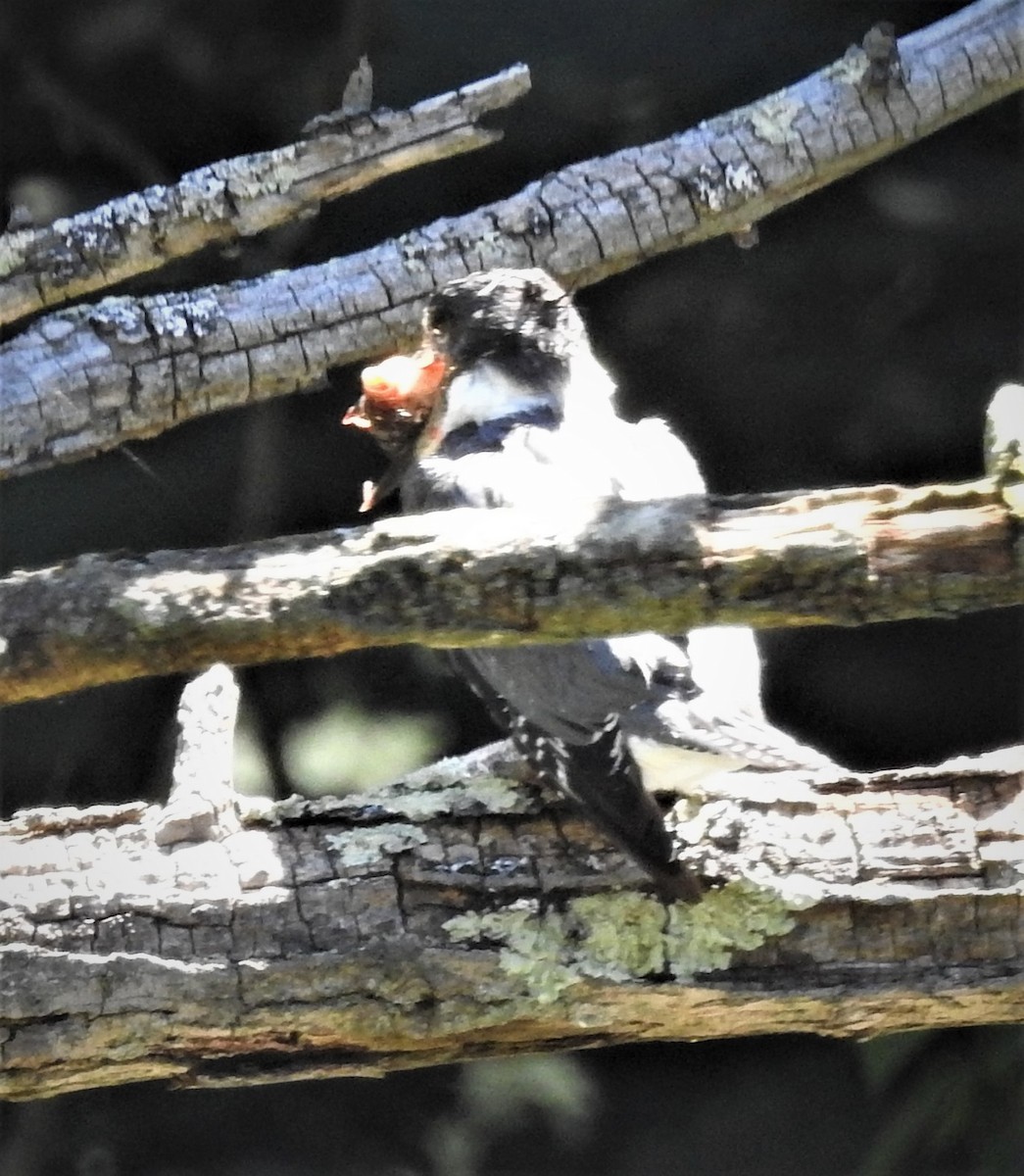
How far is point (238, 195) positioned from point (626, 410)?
1.47 ft

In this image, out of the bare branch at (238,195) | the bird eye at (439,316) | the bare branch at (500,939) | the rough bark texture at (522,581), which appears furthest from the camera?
the bare branch at (238,195)

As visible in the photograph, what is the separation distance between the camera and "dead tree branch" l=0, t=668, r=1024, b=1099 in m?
0.94

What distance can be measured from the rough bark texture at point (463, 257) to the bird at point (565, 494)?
0.52 ft

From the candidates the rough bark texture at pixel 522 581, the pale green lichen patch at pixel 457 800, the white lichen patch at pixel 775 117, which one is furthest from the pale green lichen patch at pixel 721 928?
the white lichen patch at pixel 775 117

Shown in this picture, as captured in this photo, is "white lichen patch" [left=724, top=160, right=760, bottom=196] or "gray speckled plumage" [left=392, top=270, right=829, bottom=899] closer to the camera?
"gray speckled plumage" [left=392, top=270, right=829, bottom=899]

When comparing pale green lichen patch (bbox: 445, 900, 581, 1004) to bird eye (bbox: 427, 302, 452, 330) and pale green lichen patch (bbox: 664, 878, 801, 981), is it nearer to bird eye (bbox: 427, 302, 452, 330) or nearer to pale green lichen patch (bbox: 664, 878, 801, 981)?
pale green lichen patch (bbox: 664, 878, 801, 981)

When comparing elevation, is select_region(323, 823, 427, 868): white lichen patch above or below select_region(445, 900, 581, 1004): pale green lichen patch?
above

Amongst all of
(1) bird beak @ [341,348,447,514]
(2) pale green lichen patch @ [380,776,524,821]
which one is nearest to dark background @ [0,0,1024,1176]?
(1) bird beak @ [341,348,447,514]

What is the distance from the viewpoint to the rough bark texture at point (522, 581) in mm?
563

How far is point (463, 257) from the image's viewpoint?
1.37 metres

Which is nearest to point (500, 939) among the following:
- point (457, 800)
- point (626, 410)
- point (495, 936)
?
point (495, 936)

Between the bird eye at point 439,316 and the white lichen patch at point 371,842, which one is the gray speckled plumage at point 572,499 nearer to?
the bird eye at point 439,316

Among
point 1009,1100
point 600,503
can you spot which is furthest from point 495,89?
point 1009,1100

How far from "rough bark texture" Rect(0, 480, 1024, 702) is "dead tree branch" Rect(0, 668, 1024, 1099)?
37 cm
